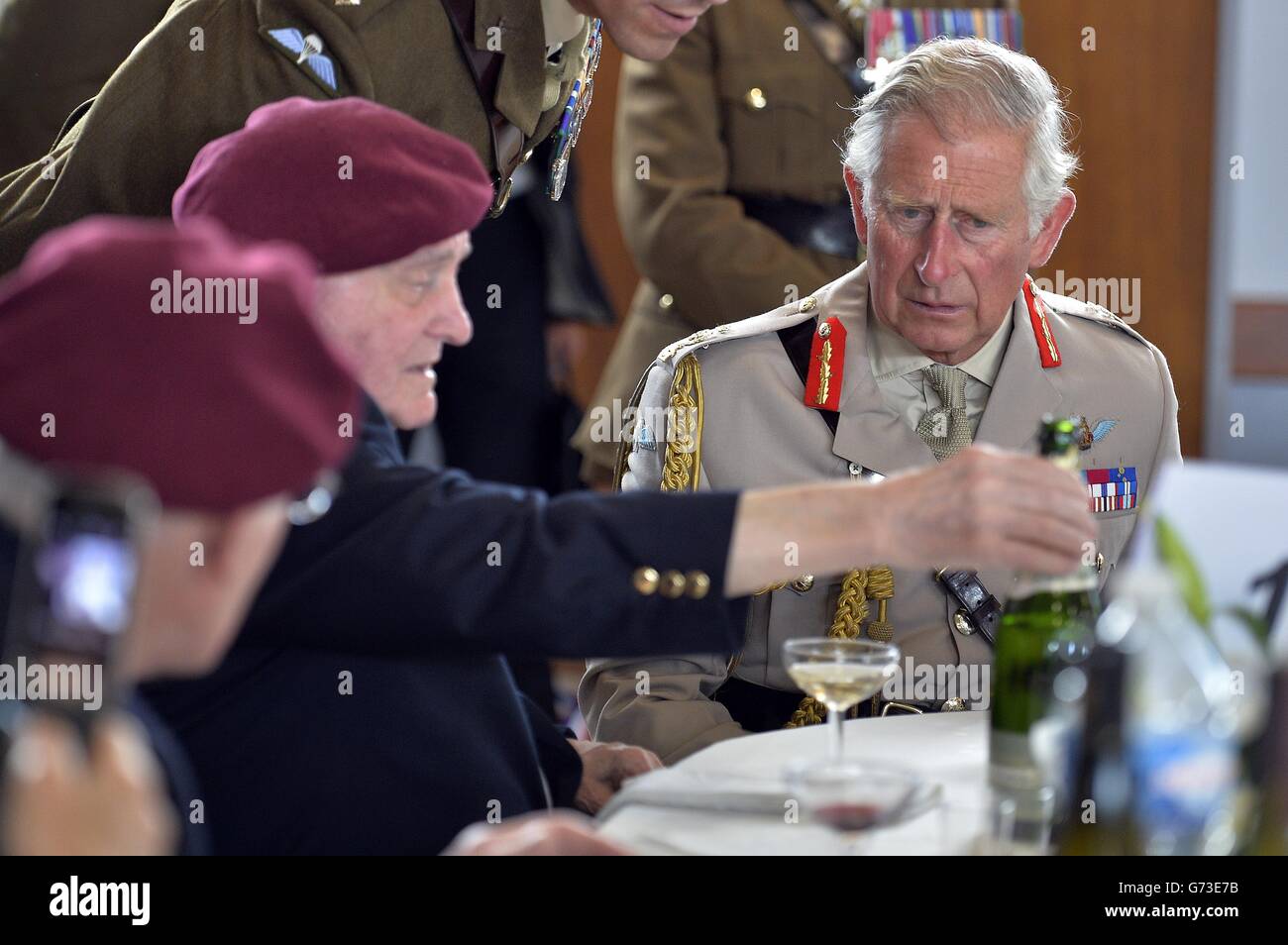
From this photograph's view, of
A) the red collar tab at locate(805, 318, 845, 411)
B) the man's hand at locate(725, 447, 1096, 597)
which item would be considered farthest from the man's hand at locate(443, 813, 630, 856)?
the red collar tab at locate(805, 318, 845, 411)

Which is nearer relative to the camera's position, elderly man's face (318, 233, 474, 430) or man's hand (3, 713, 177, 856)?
man's hand (3, 713, 177, 856)

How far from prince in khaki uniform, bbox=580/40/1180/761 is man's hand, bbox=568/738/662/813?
0.22 metres

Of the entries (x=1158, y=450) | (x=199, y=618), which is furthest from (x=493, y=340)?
(x=199, y=618)

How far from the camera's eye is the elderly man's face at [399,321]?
54.2 inches

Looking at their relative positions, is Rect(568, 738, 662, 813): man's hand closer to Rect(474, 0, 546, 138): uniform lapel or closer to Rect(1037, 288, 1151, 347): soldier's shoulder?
Rect(474, 0, 546, 138): uniform lapel

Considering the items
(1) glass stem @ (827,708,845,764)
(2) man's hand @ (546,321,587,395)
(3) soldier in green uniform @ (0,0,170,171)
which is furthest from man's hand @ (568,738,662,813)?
(2) man's hand @ (546,321,587,395)

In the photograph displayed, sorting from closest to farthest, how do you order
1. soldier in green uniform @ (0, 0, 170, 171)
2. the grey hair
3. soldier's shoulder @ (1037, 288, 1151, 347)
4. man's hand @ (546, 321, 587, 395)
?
the grey hair < soldier's shoulder @ (1037, 288, 1151, 347) < soldier in green uniform @ (0, 0, 170, 171) < man's hand @ (546, 321, 587, 395)

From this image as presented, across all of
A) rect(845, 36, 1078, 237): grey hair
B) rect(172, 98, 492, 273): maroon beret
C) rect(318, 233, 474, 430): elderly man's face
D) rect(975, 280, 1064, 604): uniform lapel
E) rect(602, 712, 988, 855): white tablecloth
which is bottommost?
rect(602, 712, 988, 855): white tablecloth

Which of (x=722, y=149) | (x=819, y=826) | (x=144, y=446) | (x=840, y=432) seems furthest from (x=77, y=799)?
(x=722, y=149)

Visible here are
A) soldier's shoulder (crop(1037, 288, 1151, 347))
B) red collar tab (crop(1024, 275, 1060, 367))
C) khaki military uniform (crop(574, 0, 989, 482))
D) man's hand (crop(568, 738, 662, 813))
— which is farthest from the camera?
khaki military uniform (crop(574, 0, 989, 482))

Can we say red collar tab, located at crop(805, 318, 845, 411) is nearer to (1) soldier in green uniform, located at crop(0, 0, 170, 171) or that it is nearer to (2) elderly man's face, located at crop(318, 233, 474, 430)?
(2) elderly man's face, located at crop(318, 233, 474, 430)

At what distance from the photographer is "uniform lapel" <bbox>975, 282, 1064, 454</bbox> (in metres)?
2.05

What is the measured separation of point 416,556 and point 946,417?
1.03 m

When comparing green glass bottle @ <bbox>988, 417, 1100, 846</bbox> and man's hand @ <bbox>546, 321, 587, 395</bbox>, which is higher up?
man's hand @ <bbox>546, 321, 587, 395</bbox>
